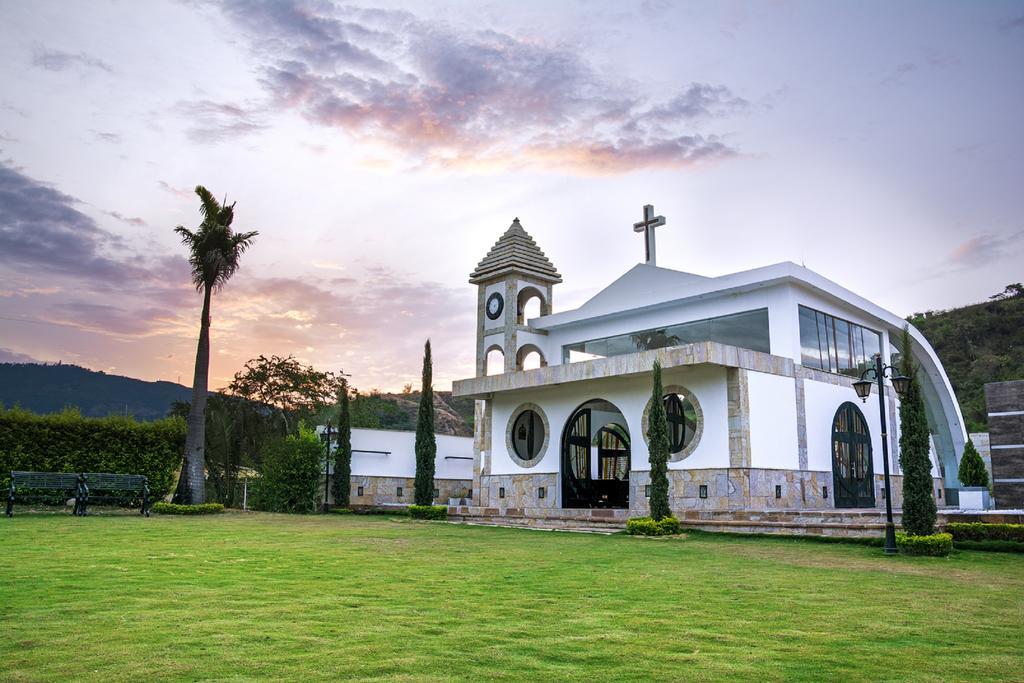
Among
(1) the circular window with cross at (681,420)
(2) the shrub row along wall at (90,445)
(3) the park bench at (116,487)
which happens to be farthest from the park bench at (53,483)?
(1) the circular window with cross at (681,420)

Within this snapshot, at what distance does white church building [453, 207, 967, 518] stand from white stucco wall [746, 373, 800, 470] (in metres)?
0.05

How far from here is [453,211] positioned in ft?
67.1

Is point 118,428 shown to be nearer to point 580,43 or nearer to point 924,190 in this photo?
point 580,43

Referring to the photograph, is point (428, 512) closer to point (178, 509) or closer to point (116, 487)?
point (178, 509)

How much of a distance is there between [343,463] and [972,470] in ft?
67.8

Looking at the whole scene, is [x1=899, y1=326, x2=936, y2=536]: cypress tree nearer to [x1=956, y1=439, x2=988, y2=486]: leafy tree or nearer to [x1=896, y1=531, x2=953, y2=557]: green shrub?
[x1=896, y1=531, x2=953, y2=557]: green shrub

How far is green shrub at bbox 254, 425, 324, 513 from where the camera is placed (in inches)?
1020

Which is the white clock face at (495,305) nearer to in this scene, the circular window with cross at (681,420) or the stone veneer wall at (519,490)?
the stone veneer wall at (519,490)

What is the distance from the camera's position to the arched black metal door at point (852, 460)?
2181 cm

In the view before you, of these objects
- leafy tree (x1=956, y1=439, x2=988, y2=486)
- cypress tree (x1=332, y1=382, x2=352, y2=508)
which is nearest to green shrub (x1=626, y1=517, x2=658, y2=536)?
leafy tree (x1=956, y1=439, x2=988, y2=486)

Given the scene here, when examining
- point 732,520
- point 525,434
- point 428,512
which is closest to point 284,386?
point 525,434

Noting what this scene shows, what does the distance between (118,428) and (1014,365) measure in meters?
51.8

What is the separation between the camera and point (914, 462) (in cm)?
1348

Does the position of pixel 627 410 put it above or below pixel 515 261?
below
